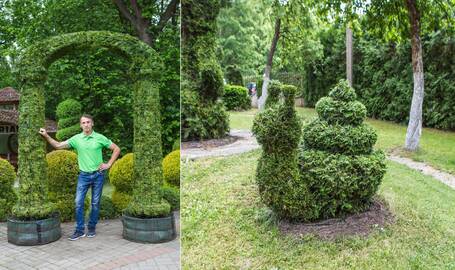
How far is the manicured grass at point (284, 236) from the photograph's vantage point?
2.34 m

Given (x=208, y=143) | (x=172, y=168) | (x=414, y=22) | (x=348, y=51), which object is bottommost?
(x=172, y=168)

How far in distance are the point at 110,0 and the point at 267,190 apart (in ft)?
6.96

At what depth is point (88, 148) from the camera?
2473 millimetres

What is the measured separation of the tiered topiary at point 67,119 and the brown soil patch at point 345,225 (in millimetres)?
1578

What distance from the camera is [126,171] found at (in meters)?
3.53

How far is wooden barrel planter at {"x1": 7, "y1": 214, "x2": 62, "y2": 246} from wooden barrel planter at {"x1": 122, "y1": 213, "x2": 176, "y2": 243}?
0.39 meters

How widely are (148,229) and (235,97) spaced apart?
968 mm

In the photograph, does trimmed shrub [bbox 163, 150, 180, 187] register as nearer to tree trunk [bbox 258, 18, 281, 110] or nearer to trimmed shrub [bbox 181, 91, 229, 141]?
trimmed shrub [bbox 181, 91, 229, 141]

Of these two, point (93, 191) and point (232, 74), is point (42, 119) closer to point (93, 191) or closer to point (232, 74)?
point (93, 191)

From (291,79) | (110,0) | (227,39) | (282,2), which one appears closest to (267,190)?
(291,79)

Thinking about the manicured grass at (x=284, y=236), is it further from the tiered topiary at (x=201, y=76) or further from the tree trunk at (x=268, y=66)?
the tree trunk at (x=268, y=66)

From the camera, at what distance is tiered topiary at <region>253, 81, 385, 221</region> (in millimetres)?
2506

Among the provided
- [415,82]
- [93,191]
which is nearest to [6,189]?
[93,191]

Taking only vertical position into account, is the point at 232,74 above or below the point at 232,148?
above
